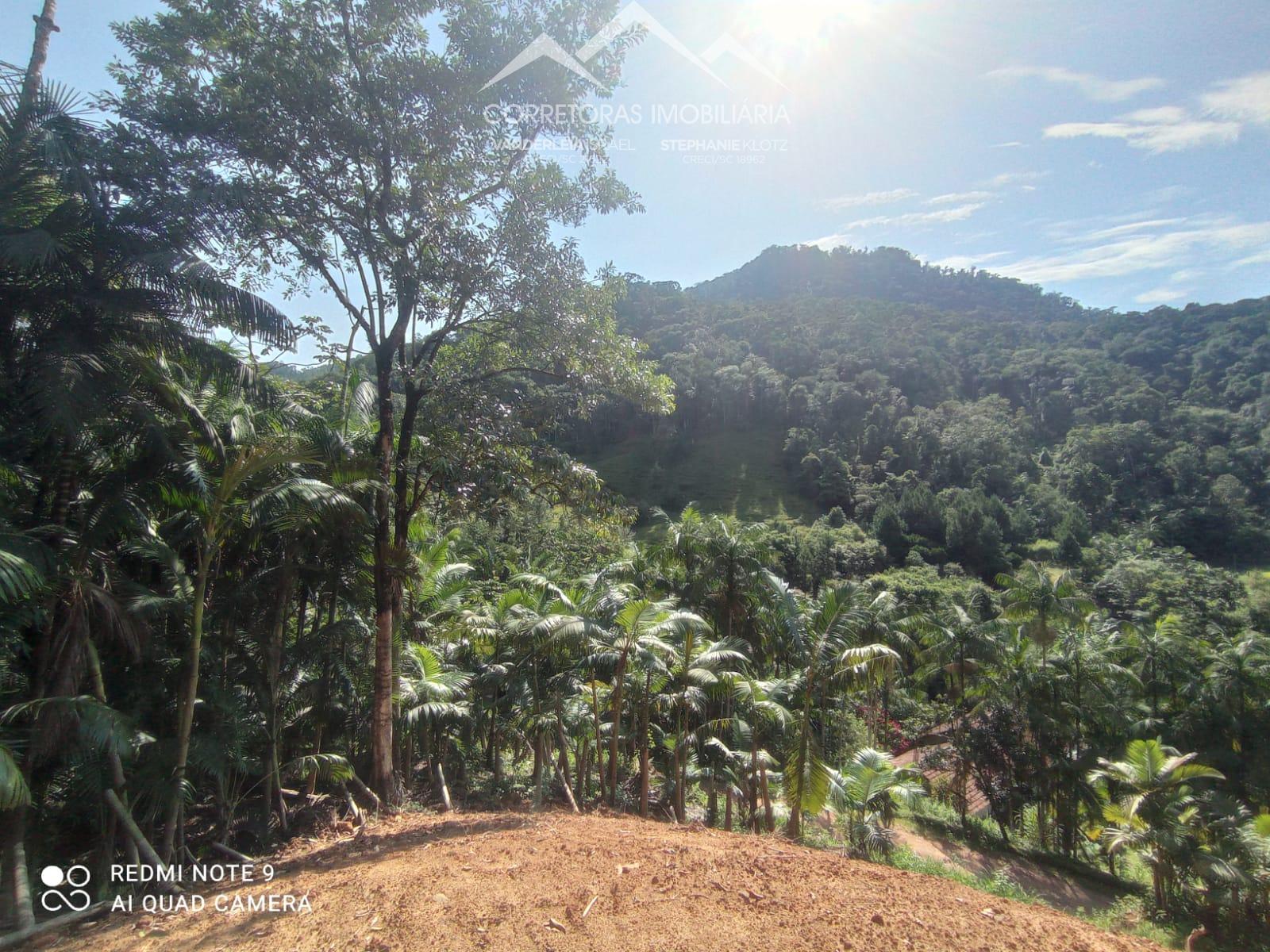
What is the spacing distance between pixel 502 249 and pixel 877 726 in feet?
84.2

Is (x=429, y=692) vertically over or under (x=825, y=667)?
under

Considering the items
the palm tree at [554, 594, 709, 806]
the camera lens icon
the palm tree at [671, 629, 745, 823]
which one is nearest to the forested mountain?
the palm tree at [671, 629, 745, 823]

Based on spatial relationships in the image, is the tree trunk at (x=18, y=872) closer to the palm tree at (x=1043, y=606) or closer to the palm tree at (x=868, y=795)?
the palm tree at (x=868, y=795)

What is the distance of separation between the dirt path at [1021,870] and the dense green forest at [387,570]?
4.90 feet

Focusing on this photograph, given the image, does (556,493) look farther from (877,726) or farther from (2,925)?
(877,726)

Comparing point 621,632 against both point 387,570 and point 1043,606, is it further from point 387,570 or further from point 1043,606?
point 1043,606

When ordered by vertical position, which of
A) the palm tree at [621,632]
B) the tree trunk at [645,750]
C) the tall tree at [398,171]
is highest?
the tall tree at [398,171]

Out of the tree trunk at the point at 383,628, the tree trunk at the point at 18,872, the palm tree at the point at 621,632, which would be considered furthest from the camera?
the palm tree at the point at 621,632

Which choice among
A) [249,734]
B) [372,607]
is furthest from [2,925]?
[372,607]

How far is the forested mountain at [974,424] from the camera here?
59.0m

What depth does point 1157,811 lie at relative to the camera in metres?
14.9

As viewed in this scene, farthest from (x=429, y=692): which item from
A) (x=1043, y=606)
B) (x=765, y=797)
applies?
(x=1043, y=606)

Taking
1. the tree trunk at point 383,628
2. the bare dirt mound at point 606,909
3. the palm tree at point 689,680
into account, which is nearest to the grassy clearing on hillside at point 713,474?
the palm tree at point 689,680

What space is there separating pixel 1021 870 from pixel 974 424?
6452cm
